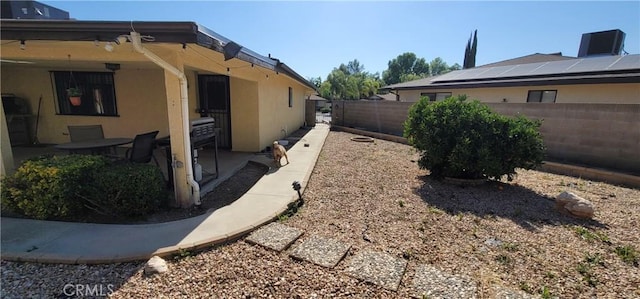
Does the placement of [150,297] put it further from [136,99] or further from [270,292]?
A: [136,99]

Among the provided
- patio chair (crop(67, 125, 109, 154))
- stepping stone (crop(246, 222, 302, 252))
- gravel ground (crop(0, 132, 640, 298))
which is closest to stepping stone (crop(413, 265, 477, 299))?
gravel ground (crop(0, 132, 640, 298))

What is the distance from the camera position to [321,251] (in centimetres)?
312

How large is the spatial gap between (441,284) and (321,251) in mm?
1279

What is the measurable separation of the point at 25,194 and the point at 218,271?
120 inches

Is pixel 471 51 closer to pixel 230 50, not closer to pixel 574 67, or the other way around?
pixel 574 67

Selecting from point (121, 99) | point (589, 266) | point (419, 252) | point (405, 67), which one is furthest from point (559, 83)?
point (405, 67)

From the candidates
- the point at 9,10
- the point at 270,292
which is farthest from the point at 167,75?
the point at 9,10

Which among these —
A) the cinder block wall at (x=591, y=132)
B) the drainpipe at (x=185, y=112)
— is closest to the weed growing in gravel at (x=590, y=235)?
the cinder block wall at (x=591, y=132)

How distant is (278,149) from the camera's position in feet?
21.0

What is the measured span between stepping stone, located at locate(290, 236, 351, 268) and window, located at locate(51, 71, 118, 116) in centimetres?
769

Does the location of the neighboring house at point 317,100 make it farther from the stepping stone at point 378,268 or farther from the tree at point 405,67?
the tree at point 405,67

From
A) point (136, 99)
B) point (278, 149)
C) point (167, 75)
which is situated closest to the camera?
point (167, 75)

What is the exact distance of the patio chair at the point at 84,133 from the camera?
19.6 feet

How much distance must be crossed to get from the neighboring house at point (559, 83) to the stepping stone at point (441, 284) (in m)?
10.9
